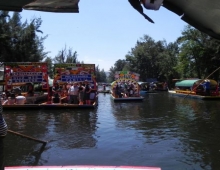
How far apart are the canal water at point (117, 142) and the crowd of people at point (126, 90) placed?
12.9 m

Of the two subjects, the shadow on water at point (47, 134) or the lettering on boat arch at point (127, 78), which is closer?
the shadow on water at point (47, 134)

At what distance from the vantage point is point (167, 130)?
11.9 meters

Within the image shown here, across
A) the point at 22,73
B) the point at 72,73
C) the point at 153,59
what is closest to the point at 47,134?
the point at 22,73

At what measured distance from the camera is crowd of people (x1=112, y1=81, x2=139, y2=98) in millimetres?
27797

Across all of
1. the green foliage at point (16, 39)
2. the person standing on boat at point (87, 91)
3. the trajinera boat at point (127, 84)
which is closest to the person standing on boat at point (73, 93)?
the person standing on boat at point (87, 91)

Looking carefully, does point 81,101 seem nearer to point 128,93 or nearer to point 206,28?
point 128,93

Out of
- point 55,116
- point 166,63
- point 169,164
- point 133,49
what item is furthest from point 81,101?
point 133,49

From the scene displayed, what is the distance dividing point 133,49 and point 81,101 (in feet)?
195

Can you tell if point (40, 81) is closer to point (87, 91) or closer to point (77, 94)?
point (77, 94)

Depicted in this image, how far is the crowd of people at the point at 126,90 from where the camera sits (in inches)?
1094

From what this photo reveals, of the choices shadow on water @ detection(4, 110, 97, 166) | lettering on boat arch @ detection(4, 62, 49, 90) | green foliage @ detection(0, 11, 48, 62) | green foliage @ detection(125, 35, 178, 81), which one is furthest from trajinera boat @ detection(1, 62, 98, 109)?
green foliage @ detection(125, 35, 178, 81)

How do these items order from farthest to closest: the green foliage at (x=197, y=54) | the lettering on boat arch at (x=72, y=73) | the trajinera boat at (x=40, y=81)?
the green foliage at (x=197, y=54) < the lettering on boat arch at (x=72, y=73) < the trajinera boat at (x=40, y=81)

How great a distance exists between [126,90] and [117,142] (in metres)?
18.6

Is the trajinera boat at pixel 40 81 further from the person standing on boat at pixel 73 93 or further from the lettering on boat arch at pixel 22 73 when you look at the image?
the person standing on boat at pixel 73 93
